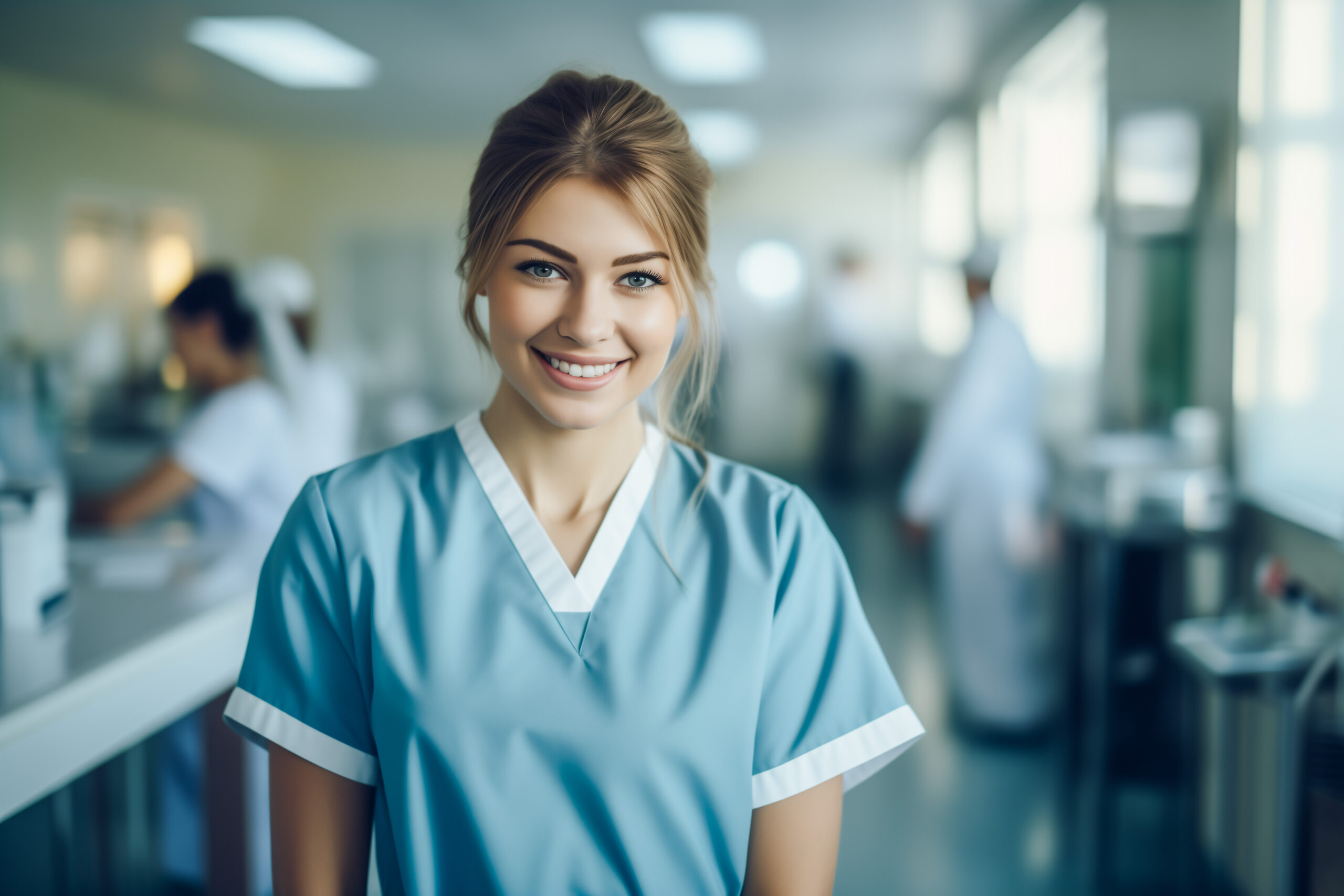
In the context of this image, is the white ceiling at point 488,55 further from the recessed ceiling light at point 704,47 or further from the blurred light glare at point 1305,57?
the blurred light glare at point 1305,57

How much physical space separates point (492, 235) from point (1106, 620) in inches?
77.5

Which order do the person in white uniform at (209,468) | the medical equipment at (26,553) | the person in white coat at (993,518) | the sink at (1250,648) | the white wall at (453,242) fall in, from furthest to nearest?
the white wall at (453,242), the person in white coat at (993,518), the person in white uniform at (209,468), the sink at (1250,648), the medical equipment at (26,553)

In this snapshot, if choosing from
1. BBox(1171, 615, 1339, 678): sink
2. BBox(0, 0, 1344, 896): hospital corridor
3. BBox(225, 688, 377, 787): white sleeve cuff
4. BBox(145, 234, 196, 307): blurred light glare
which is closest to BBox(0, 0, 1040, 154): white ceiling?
BBox(0, 0, 1344, 896): hospital corridor

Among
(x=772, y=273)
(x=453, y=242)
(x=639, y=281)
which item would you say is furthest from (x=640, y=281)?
(x=772, y=273)

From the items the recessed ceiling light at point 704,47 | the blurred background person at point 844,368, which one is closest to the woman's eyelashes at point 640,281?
the recessed ceiling light at point 704,47

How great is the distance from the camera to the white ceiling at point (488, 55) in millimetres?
3514

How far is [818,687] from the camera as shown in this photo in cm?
79

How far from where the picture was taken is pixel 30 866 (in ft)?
6.40

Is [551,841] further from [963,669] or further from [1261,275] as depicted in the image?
[963,669]

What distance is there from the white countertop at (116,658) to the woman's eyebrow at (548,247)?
2.52 ft

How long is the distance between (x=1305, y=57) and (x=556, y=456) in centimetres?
201

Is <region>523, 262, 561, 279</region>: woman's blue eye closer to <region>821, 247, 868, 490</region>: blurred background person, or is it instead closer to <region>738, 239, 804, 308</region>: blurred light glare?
<region>821, 247, 868, 490</region>: blurred background person

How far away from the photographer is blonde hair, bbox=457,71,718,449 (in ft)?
2.31

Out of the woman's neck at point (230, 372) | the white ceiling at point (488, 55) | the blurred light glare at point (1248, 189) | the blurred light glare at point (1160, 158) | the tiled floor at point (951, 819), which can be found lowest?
the tiled floor at point (951, 819)
